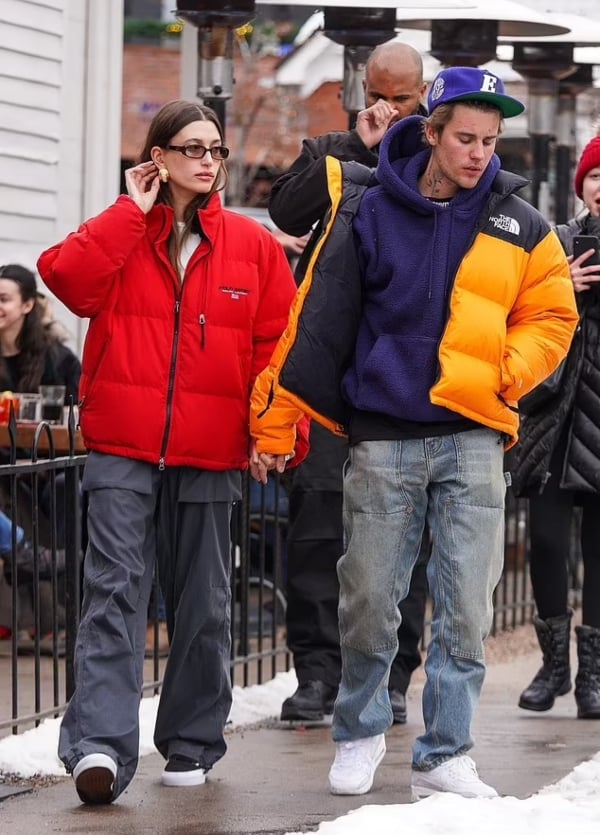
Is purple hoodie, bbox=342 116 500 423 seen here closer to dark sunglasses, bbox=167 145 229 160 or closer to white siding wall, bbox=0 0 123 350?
dark sunglasses, bbox=167 145 229 160

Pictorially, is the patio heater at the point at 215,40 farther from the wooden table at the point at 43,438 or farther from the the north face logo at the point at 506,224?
the the north face logo at the point at 506,224

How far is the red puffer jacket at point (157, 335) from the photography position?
5.25m

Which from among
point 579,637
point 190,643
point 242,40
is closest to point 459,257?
point 190,643

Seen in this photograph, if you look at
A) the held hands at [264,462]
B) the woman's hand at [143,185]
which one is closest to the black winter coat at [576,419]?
the held hands at [264,462]

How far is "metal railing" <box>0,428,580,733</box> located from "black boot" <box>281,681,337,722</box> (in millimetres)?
511

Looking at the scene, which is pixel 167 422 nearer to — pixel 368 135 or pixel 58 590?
pixel 368 135

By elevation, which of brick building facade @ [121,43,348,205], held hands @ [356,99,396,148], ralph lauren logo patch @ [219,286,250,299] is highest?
brick building facade @ [121,43,348,205]

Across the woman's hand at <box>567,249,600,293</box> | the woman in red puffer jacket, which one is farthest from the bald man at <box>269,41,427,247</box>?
the woman's hand at <box>567,249,600,293</box>

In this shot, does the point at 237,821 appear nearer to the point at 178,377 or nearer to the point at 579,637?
the point at 178,377

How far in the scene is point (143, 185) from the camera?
17.7ft

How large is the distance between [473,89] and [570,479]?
2107mm

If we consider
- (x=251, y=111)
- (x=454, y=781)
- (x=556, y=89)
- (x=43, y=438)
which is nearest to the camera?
(x=454, y=781)

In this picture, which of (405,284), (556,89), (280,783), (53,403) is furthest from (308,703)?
(556,89)

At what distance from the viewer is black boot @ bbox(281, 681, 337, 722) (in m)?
6.63
